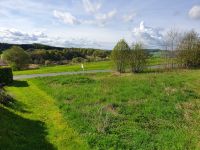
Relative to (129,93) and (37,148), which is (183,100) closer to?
(129,93)

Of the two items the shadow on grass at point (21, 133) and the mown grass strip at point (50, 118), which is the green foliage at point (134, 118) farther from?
the shadow on grass at point (21, 133)

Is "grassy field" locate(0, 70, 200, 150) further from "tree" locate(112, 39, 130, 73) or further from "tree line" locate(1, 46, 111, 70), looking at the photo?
"tree line" locate(1, 46, 111, 70)

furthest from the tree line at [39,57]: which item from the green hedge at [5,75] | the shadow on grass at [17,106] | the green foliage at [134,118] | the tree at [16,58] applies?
the shadow on grass at [17,106]

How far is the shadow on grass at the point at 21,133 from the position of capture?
12039 millimetres

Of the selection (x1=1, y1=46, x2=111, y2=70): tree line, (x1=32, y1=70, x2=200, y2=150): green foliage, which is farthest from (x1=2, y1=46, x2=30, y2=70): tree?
(x1=32, y1=70, x2=200, y2=150): green foliage

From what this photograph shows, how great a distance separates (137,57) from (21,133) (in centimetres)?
3920

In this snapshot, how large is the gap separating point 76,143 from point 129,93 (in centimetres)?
1160

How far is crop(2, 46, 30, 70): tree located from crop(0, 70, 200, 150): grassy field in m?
39.5

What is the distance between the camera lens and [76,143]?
12.7 metres

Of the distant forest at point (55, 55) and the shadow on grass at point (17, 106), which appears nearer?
the shadow on grass at point (17, 106)

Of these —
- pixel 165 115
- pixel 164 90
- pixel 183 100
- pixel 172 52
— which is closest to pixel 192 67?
pixel 172 52

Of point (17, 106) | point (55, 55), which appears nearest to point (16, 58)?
point (55, 55)

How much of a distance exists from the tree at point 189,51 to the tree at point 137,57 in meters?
11.2

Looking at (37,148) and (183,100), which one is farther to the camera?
(183,100)
